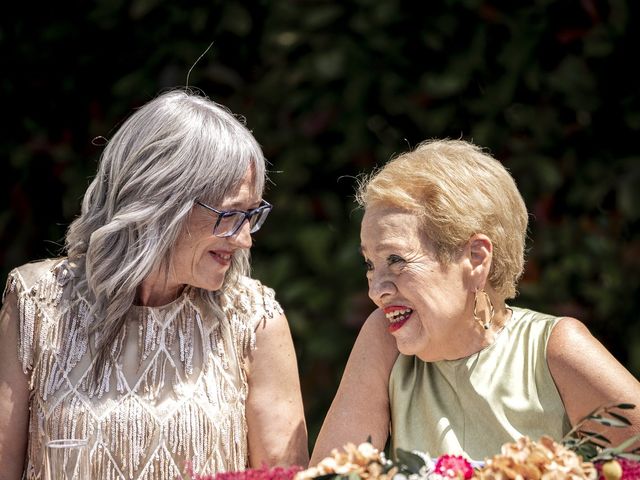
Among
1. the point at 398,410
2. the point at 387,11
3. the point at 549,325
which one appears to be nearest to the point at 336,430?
the point at 398,410

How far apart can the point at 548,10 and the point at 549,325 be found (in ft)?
4.37

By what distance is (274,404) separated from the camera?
9.17ft

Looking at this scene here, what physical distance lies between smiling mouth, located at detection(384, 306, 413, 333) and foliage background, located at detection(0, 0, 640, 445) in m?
1.04

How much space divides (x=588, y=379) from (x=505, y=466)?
61 cm

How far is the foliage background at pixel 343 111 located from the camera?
3445 millimetres

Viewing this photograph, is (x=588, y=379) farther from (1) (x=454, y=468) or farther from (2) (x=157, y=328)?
(2) (x=157, y=328)

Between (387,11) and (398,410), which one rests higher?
(387,11)

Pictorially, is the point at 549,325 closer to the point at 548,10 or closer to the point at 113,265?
the point at 113,265

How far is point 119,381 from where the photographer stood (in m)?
2.70

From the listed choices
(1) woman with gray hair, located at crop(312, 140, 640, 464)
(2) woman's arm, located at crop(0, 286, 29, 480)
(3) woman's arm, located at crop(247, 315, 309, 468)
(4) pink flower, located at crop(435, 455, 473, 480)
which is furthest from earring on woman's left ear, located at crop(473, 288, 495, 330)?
(2) woman's arm, located at crop(0, 286, 29, 480)

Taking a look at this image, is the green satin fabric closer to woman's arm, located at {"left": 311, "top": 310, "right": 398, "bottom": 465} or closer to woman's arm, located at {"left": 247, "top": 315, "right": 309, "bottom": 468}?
woman's arm, located at {"left": 311, "top": 310, "right": 398, "bottom": 465}

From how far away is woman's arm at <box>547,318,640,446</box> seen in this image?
7.67 feet

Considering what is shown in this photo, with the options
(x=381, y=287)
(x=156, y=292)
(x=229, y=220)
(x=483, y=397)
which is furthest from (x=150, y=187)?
(x=483, y=397)

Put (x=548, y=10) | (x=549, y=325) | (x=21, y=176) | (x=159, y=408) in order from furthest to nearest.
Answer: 1. (x=21, y=176)
2. (x=548, y=10)
3. (x=159, y=408)
4. (x=549, y=325)
